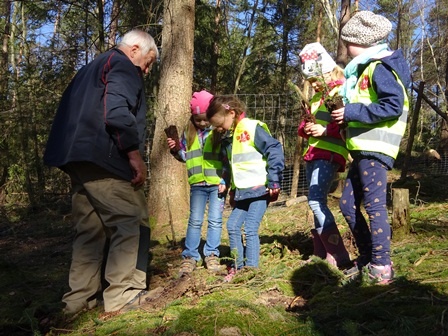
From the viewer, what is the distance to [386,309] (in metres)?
2.16

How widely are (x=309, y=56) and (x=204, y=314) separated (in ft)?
7.50

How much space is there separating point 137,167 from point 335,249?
5.59 feet

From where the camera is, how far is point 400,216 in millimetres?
4262

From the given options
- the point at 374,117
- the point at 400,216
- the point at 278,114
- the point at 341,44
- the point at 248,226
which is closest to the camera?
the point at 374,117

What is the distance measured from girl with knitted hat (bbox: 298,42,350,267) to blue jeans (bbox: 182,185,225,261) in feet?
3.13

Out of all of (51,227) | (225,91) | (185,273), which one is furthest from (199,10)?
(185,273)

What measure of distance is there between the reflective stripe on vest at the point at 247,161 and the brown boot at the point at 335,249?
2.20 ft

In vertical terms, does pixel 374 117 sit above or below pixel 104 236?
above

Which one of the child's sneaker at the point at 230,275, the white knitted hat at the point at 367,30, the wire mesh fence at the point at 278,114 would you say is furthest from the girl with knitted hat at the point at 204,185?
the wire mesh fence at the point at 278,114

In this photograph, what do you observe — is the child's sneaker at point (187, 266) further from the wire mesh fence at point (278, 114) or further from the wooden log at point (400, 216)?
the wire mesh fence at point (278, 114)

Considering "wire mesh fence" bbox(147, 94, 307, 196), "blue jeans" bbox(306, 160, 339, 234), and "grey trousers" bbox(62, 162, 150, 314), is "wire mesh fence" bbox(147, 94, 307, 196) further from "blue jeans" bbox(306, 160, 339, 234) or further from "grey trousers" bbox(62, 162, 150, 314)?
"grey trousers" bbox(62, 162, 150, 314)

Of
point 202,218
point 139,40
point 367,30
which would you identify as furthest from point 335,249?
point 139,40

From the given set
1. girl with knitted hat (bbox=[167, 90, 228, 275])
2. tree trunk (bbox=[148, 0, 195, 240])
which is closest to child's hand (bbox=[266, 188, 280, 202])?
girl with knitted hat (bbox=[167, 90, 228, 275])

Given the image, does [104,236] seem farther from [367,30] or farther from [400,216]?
[400,216]
